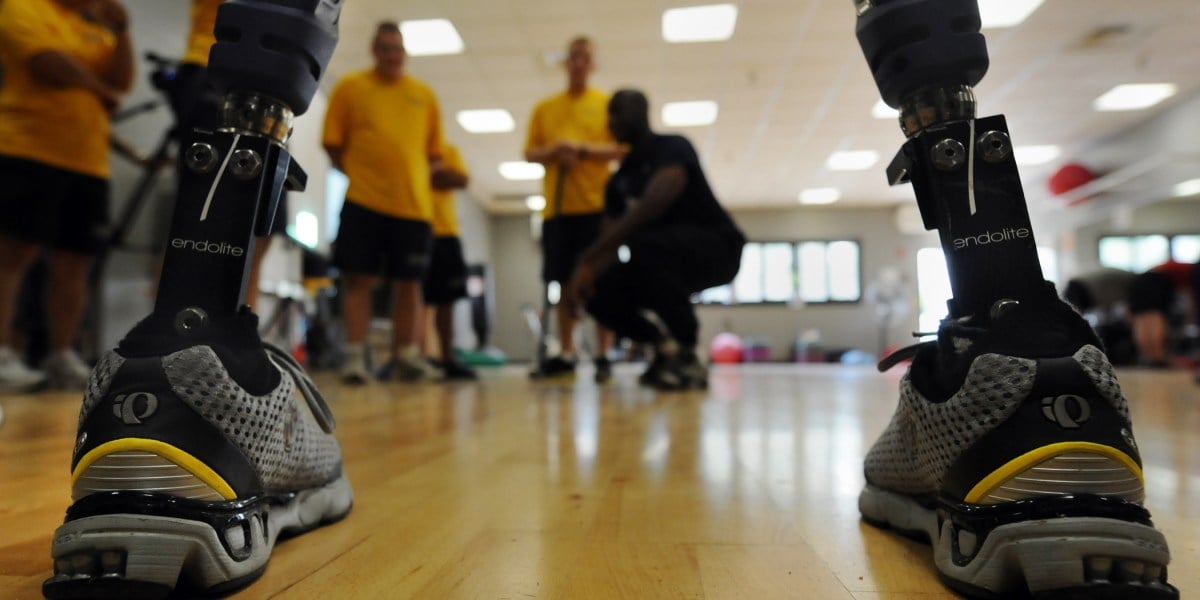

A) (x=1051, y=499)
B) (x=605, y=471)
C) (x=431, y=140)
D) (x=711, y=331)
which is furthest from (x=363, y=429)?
(x=711, y=331)

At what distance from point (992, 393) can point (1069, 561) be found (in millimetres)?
104

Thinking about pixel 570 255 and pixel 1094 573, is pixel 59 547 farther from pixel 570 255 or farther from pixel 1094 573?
pixel 570 255

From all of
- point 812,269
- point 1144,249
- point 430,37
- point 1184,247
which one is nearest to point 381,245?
point 430,37

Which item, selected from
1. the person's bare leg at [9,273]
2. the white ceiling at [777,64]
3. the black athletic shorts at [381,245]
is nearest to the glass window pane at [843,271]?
the white ceiling at [777,64]

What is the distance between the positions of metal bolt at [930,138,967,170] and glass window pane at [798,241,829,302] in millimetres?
11253

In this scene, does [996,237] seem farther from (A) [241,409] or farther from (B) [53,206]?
(B) [53,206]

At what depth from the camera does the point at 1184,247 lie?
7996 mm

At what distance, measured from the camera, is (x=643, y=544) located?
1.77 ft

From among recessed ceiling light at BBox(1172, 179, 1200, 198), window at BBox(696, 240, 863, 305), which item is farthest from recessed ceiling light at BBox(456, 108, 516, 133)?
recessed ceiling light at BBox(1172, 179, 1200, 198)

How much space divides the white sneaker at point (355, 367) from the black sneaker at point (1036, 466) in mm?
2413

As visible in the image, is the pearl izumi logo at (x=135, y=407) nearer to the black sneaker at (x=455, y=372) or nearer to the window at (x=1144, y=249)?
the black sneaker at (x=455, y=372)

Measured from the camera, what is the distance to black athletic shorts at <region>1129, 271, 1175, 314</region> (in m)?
5.30

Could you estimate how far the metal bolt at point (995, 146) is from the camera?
474mm

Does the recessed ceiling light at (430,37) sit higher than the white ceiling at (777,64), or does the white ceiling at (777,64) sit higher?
the recessed ceiling light at (430,37)
